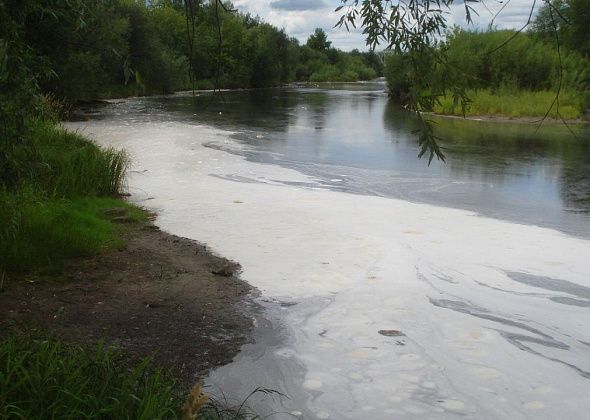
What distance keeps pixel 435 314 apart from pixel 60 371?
3.10 m

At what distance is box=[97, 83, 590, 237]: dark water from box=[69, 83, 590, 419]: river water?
8 centimetres

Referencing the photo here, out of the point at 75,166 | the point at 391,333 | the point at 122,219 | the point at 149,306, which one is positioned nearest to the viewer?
the point at 391,333

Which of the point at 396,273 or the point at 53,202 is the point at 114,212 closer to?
the point at 53,202

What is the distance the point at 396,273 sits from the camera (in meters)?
6.22

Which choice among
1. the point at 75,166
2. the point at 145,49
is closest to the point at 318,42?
the point at 145,49

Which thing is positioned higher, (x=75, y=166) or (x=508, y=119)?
(x=75, y=166)

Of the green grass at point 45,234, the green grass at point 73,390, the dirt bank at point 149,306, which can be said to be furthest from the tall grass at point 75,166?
the green grass at point 73,390

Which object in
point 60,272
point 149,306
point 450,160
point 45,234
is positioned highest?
point 45,234

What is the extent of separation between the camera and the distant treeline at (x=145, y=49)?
12.6 ft

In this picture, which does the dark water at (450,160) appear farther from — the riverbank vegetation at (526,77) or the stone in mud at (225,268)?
the riverbank vegetation at (526,77)

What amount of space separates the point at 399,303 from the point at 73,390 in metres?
3.12

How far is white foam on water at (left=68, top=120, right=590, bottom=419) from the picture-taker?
12.8 ft

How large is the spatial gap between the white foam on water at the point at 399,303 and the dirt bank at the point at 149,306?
26 centimetres

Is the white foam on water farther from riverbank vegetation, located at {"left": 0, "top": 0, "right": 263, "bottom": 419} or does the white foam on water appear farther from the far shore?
the far shore
